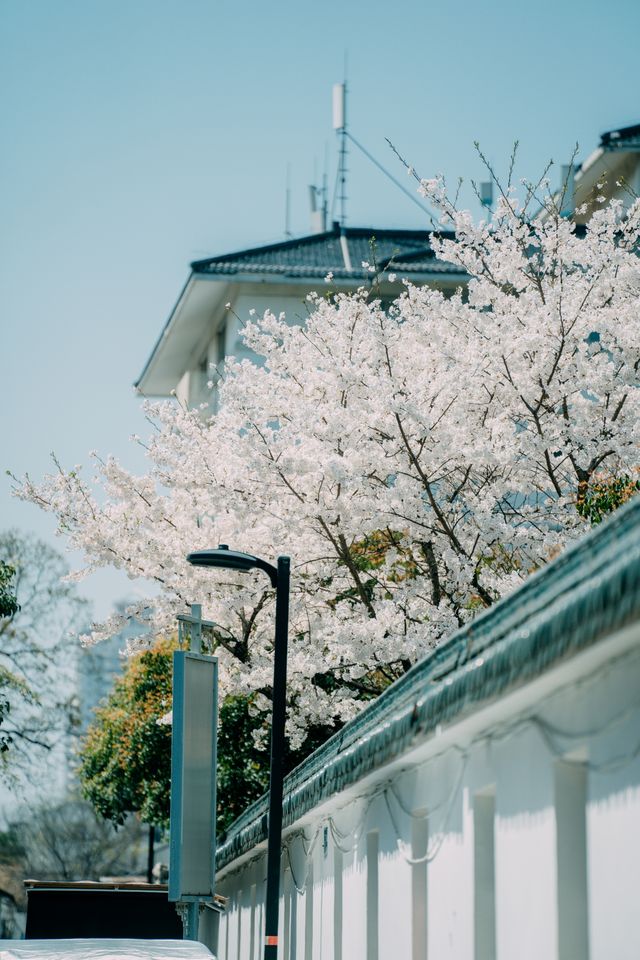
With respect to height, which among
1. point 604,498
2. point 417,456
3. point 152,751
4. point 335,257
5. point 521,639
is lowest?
point 521,639

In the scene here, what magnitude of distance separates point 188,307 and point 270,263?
3231 mm

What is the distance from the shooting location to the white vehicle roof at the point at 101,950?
8.77 metres

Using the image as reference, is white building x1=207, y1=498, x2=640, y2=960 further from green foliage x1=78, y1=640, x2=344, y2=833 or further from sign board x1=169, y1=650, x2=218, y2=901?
green foliage x1=78, y1=640, x2=344, y2=833

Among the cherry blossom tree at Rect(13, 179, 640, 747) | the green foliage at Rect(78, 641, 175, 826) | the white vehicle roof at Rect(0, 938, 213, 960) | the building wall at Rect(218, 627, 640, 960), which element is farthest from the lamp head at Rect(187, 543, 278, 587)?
the green foliage at Rect(78, 641, 175, 826)

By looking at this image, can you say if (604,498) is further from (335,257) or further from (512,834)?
(335,257)

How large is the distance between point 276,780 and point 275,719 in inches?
30.0

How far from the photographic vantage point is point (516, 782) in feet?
21.1

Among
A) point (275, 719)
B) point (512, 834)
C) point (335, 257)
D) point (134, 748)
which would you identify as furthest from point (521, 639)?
point (335, 257)

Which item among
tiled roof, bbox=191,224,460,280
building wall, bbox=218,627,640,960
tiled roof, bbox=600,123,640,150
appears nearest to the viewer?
building wall, bbox=218,627,640,960

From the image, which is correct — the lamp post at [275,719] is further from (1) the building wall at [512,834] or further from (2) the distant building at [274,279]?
(2) the distant building at [274,279]

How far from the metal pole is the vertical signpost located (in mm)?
1413

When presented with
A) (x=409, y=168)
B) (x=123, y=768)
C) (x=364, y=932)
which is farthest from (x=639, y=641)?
(x=123, y=768)

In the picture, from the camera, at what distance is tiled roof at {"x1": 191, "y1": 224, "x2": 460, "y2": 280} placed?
129 feet

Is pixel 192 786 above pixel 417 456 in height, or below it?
below
